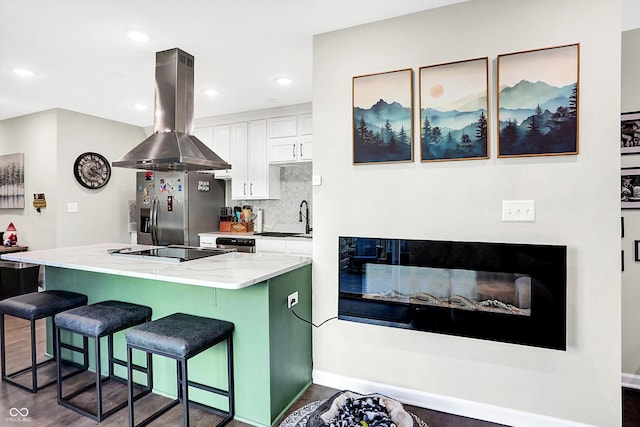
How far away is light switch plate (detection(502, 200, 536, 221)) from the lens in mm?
2031

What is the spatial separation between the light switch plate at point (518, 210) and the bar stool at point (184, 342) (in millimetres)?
1792

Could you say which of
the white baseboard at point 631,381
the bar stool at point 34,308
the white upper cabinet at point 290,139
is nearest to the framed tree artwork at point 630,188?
the white baseboard at point 631,381

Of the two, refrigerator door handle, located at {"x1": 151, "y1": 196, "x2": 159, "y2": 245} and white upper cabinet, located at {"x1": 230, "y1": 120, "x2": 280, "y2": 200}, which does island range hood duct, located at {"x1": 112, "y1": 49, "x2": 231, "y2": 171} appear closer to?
white upper cabinet, located at {"x1": 230, "y1": 120, "x2": 280, "y2": 200}

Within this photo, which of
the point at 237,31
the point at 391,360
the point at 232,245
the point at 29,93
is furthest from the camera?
the point at 232,245

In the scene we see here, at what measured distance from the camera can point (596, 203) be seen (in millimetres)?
1921

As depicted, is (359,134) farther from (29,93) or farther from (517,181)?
(29,93)

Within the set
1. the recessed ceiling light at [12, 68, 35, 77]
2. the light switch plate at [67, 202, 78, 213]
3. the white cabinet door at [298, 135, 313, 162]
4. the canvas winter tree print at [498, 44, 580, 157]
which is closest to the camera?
the canvas winter tree print at [498, 44, 580, 157]

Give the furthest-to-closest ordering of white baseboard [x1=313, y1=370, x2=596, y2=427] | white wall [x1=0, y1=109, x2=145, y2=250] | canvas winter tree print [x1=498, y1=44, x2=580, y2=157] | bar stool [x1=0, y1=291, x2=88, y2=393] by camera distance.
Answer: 1. white wall [x1=0, y1=109, x2=145, y2=250]
2. bar stool [x1=0, y1=291, x2=88, y2=393]
3. white baseboard [x1=313, y1=370, x2=596, y2=427]
4. canvas winter tree print [x1=498, y1=44, x2=580, y2=157]

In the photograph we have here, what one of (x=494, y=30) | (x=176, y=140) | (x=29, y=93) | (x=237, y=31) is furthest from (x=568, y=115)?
(x=29, y=93)

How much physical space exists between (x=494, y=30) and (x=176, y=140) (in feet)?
7.46

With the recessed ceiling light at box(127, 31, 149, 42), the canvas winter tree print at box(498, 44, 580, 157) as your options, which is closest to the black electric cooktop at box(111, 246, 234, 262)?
the recessed ceiling light at box(127, 31, 149, 42)

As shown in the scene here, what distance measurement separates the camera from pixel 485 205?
213cm

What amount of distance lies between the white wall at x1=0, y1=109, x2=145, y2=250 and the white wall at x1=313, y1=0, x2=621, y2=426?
12.4 ft

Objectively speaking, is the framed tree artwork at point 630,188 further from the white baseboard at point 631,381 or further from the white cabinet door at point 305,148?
the white cabinet door at point 305,148
